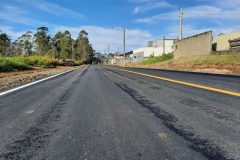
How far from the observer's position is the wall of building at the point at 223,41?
77.3 ft

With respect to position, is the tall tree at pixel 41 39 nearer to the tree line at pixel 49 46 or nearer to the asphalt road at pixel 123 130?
the tree line at pixel 49 46

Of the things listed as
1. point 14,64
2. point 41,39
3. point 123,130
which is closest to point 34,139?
point 123,130

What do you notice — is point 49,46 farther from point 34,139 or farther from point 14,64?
point 34,139

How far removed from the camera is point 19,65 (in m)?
22.9

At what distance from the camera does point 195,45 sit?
27906 millimetres

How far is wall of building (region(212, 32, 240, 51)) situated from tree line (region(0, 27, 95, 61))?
177 feet

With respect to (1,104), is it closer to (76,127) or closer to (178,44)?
(76,127)

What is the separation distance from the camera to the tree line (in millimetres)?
76500

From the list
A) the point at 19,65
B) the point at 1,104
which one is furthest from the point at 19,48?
the point at 1,104

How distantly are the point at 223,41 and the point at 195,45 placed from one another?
3.73 meters

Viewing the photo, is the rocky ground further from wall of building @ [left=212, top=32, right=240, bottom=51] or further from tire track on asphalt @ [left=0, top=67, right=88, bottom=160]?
wall of building @ [left=212, top=32, right=240, bottom=51]

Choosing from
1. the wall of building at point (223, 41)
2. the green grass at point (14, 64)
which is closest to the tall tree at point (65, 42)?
the green grass at point (14, 64)

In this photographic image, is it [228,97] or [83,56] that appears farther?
[83,56]

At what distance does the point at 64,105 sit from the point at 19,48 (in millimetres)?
89084
